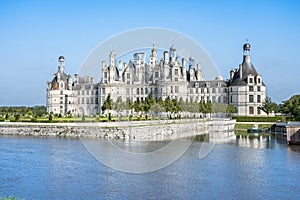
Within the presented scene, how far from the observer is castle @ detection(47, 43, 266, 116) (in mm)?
57219

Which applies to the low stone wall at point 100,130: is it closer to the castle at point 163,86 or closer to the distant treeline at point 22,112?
the distant treeline at point 22,112

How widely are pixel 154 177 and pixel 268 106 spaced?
4105 centimetres

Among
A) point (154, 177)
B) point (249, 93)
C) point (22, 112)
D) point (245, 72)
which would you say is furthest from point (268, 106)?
point (154, 177)

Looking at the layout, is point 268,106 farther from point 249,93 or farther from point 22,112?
point 22,112

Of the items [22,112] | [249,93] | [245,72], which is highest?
[245,72]

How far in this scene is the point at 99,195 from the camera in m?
13.6

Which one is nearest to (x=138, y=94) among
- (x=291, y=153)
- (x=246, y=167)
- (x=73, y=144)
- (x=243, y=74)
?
(x=243, y=74)

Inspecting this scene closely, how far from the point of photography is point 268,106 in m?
54.4

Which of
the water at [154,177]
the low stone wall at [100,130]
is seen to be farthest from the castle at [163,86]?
the water at [154,177]

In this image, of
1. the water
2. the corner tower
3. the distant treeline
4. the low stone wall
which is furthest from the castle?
the water

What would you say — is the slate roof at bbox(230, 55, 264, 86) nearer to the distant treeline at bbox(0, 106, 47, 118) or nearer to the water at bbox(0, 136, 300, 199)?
the distant treeline at bbox(0, 106, 47, 118)

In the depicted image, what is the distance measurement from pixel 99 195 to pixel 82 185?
1451 mm

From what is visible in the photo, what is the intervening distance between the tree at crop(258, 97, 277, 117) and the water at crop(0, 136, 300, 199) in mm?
31768

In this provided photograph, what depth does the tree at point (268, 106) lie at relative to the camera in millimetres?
54219
